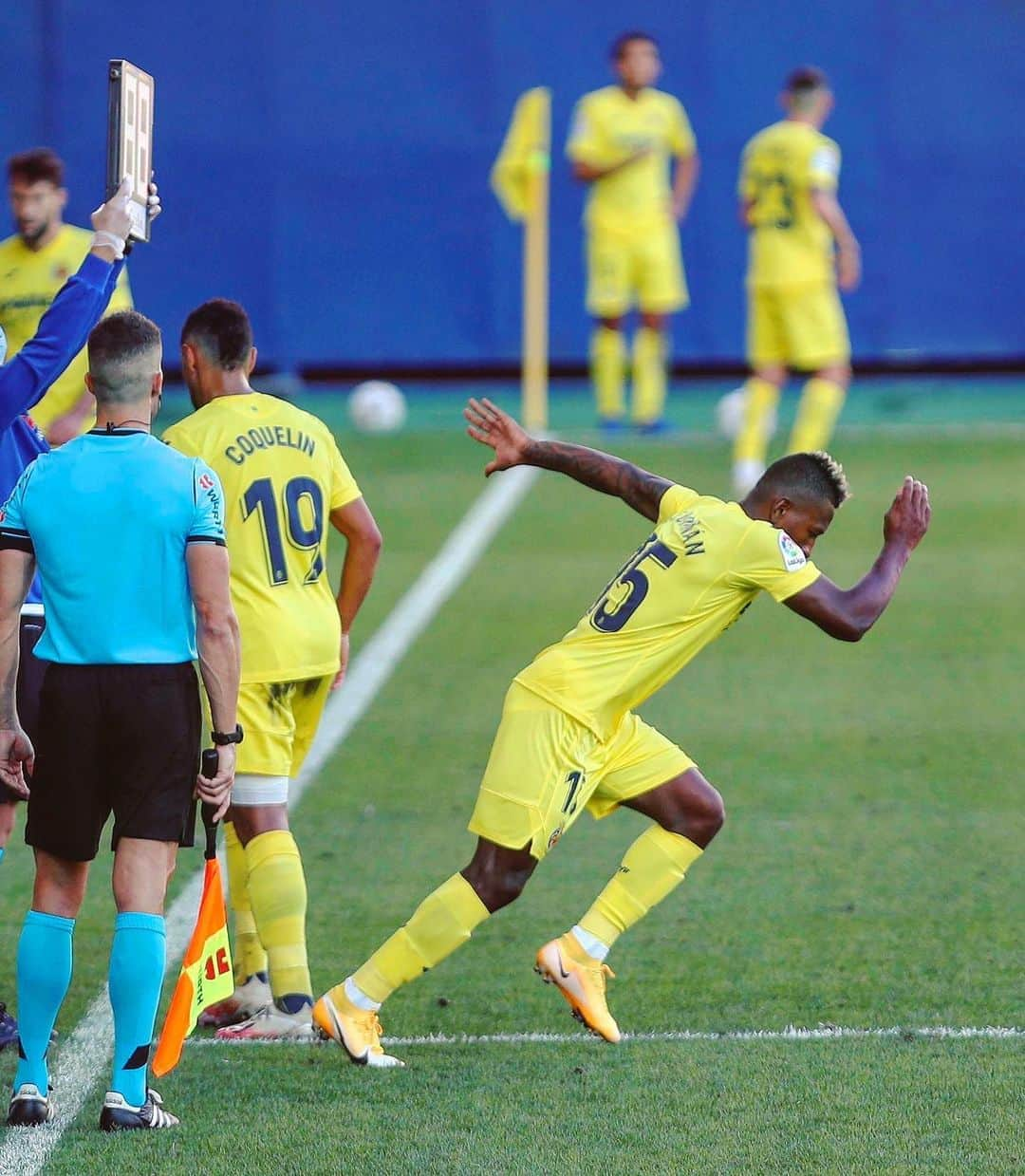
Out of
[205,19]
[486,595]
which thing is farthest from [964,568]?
[205,19]

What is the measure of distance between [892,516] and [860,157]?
14601 millimetres

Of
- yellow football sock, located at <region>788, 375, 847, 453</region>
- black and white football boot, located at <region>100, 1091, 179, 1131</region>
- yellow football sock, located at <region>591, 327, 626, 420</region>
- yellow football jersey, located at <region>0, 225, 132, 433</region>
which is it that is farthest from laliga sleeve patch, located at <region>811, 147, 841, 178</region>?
black and white football boot, located at <region>100, 1091, 179, 1131</region>

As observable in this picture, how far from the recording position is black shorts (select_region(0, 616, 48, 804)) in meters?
5.57

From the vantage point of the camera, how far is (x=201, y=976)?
490cm

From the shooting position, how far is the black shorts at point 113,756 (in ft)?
15.5

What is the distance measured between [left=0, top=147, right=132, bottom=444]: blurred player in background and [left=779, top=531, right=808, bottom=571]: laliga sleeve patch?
3978 mm

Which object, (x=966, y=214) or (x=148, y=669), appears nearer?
(x=148, y=669)

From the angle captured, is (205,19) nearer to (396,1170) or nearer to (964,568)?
(964,568)

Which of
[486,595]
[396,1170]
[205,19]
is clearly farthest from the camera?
[205,19]

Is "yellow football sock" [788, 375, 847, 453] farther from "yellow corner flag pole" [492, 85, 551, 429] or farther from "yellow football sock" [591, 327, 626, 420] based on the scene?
"yellow corner flag pole" [492, 85, 551, 429]

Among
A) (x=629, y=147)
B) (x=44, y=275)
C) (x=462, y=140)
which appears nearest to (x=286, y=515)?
(x=44, y=275)

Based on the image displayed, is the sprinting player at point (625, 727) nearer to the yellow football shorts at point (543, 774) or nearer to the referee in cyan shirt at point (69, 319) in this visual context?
the yellow football shorts at point (543, 774)

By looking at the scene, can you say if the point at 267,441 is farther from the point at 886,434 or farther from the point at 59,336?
the point at 886,434

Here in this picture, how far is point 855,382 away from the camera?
67.0 ft
